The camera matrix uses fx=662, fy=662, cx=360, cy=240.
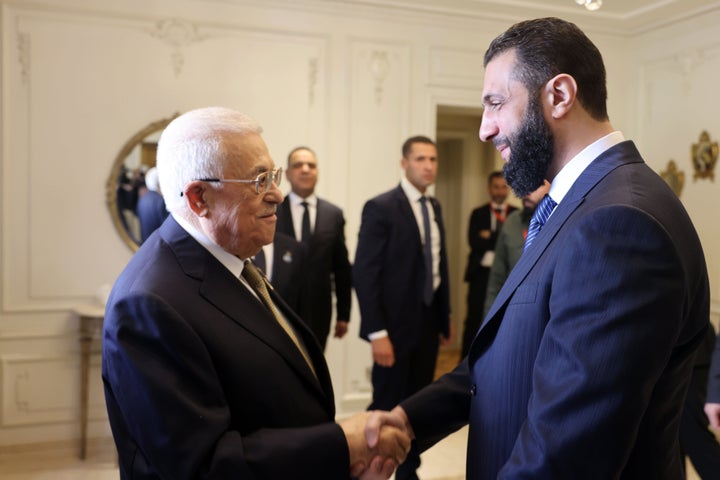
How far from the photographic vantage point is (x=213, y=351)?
1.34 metres

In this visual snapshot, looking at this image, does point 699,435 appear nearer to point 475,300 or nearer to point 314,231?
point 314,231

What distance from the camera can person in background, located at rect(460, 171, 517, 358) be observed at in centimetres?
568

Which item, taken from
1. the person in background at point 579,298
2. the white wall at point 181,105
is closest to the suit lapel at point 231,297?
the person in background at point 579,298

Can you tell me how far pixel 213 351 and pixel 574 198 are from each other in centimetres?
78

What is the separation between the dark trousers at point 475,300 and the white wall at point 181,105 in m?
1.03

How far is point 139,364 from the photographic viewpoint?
1.24 meters

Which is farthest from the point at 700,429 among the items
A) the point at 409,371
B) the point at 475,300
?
the point at 475,300

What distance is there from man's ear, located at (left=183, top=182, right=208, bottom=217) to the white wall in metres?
3.34

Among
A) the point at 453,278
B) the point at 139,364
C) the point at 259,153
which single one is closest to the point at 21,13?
the point at 259,153

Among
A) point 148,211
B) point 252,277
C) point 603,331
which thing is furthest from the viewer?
point 148,211

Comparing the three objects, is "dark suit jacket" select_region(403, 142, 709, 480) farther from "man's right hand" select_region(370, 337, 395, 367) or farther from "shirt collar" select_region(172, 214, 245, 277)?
"man's right hand" select_region(370, 337, 395, 367)

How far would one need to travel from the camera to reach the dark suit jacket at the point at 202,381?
125 cm

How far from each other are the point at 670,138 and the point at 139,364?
17.1ft

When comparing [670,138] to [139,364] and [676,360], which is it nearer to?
[676,360]
